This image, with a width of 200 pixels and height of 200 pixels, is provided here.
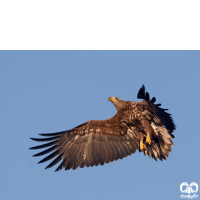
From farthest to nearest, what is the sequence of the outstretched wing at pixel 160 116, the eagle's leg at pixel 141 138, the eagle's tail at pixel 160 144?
the eagle's leg at pixel 141 138 < the eagle's tail at pixel 160 144 < the outstretched wing at pixel 160 116

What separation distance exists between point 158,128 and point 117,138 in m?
2.17

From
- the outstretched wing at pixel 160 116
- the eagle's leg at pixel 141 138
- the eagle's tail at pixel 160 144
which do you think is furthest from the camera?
the eagle's leg at pixel 141 138

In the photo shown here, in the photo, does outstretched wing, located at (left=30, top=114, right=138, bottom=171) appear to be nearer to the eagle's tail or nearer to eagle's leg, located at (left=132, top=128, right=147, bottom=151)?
eagle's leg, located at (left=132, top=128, right=147, bottom=151)

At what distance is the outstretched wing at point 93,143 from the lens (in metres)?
12.9

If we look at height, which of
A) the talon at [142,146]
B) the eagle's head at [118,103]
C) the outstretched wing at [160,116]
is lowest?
the talon at [142,146]

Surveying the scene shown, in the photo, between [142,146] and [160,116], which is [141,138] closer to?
[142,146]

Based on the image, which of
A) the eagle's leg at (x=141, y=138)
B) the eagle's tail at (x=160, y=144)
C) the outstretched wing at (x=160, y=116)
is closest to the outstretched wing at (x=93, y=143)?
the eagle's leg at (x=141, y=138)

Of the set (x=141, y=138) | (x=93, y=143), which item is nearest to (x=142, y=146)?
(x=141, y=138)

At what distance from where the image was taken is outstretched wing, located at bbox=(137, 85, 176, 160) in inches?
491

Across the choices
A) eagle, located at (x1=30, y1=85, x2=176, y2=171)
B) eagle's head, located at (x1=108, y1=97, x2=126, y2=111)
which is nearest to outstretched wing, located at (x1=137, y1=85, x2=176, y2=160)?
eagle, located at (x1=30, y1=85, x2=176, y2=171)

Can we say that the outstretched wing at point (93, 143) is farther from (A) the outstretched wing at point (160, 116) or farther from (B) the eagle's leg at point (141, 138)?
(A) the outstretched wing at point (160, 116)

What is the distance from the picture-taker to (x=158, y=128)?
12914 millimetres
